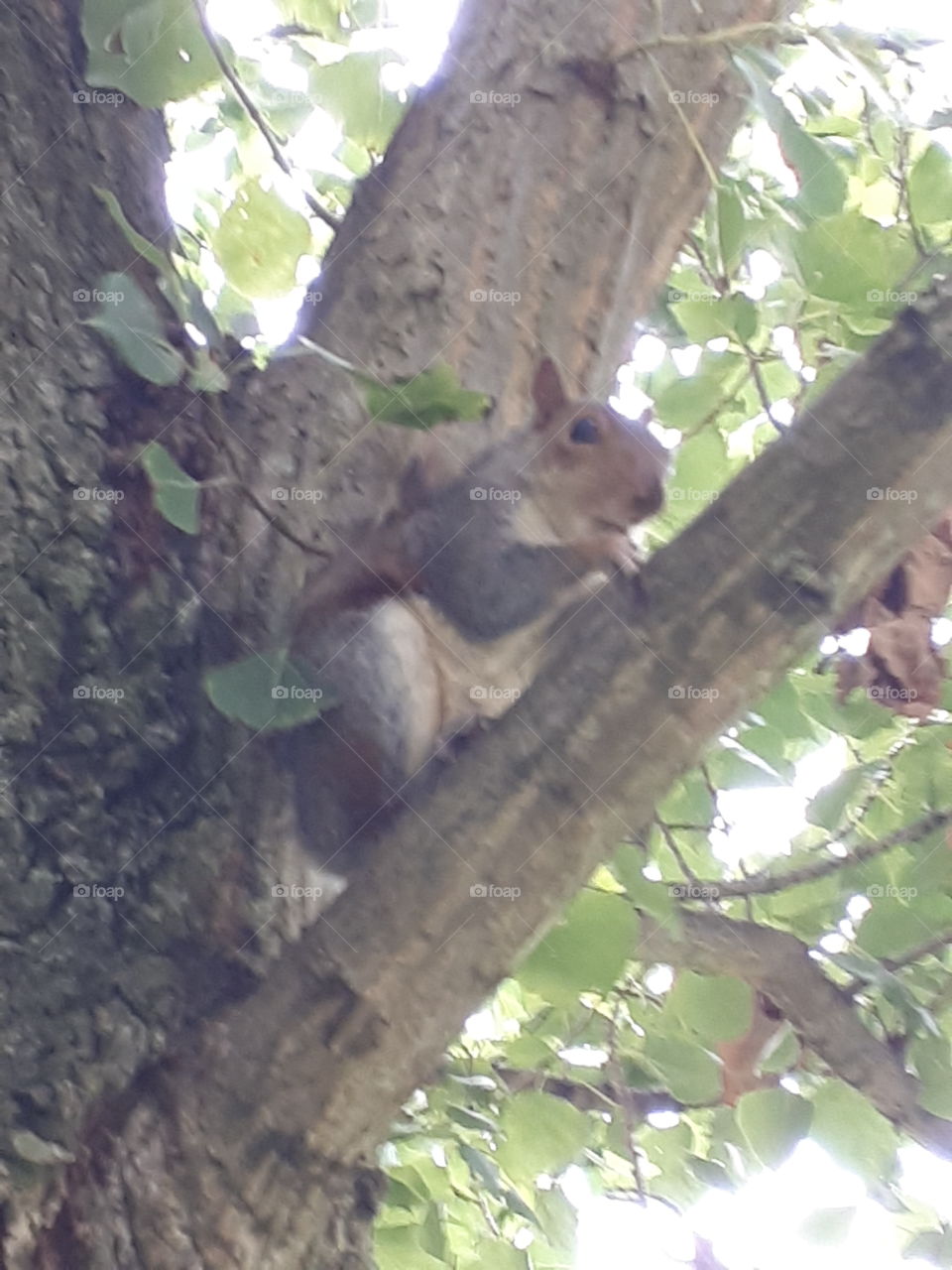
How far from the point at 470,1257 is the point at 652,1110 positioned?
1.13 ft

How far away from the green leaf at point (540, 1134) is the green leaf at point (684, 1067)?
4.1 inches

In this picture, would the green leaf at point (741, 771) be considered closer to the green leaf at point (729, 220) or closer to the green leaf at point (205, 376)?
the green leaf at point (729, 220)

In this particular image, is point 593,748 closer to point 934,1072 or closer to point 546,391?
point 934,1072

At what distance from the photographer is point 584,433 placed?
1.81 m

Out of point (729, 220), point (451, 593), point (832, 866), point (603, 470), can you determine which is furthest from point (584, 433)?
point (832, 866)

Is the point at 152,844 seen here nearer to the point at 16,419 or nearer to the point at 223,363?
the point at 16,419

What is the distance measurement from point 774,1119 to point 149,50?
51.0 inches

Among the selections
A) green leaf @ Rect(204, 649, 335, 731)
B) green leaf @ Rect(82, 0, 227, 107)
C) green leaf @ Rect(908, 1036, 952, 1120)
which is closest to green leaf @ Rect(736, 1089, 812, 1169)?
green leaf @ Rect(908, 1036, 952, 1120)

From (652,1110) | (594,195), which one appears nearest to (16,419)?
(594,195)

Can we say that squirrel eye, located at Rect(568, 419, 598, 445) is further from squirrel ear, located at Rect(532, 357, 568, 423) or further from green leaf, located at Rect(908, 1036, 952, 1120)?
green leaf, located at Rect(908, 1036, 952, 1120)

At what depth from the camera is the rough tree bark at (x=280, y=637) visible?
939 mm

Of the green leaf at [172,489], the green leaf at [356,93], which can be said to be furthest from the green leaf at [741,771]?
the green leaf at [356,93]

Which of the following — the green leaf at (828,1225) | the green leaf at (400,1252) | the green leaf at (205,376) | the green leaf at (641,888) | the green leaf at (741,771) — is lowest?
the green leaf at (400,1252)

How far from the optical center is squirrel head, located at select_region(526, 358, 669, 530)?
183 centimetres
